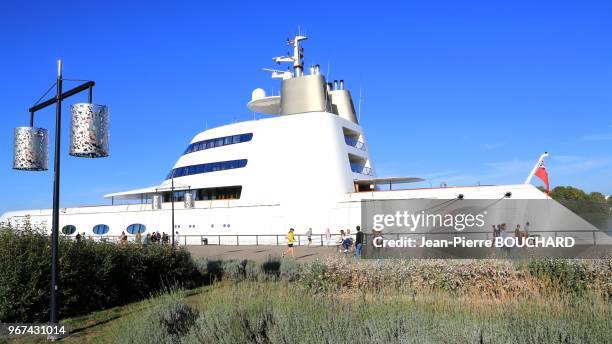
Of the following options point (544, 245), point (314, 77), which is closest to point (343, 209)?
point (314, 77)

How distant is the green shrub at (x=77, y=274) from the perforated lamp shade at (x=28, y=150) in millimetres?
2431

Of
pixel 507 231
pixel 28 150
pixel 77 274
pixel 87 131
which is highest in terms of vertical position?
pixel 87 131

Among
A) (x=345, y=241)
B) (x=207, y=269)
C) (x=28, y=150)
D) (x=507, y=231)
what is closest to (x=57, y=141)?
(x=28, y=150)

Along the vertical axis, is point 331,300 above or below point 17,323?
above

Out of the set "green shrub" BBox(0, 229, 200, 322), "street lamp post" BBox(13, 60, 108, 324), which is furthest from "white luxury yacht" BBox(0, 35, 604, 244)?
"street lamp post" BBox(13, 60, 108, 324)

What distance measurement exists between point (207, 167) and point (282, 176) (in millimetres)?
6984

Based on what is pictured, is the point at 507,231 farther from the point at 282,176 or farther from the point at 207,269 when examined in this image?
the point at 282,176

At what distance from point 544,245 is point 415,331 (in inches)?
342

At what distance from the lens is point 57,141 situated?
30.8 feet

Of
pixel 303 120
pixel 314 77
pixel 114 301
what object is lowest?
pixel 114 301

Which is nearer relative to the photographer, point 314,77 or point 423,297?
point 423,297

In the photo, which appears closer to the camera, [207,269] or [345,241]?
[207,269]

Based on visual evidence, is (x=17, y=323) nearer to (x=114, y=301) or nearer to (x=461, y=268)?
(x=114, y=301)

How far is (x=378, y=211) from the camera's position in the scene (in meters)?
19.2
